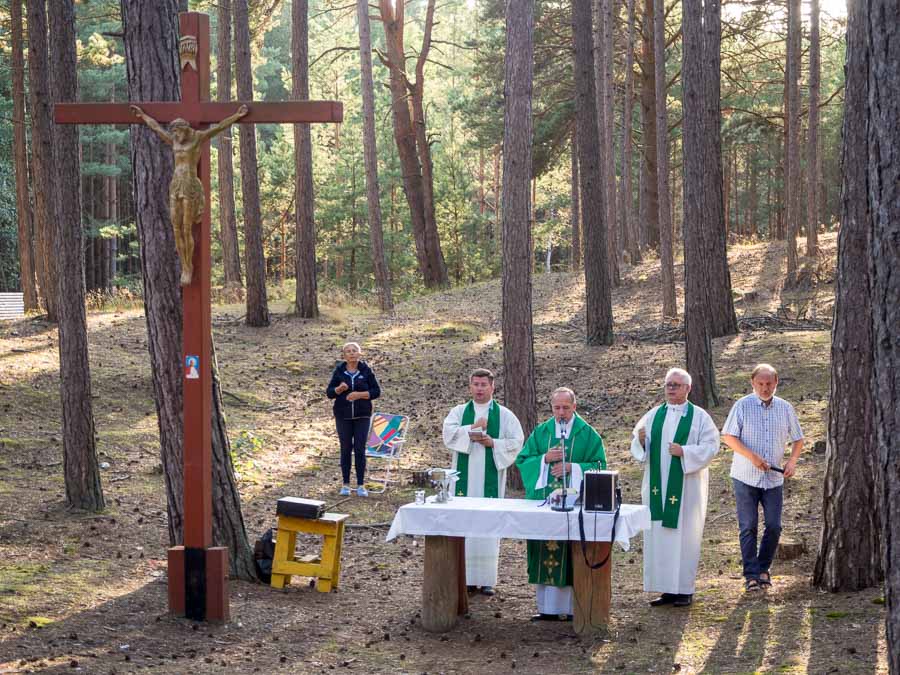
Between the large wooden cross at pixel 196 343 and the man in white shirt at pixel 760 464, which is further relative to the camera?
the man in white shirt at pixel 760 464

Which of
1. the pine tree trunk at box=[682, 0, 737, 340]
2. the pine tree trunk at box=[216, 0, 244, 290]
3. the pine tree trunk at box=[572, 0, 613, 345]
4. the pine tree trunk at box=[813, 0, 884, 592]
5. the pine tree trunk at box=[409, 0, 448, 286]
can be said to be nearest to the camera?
the pine tree trunk at box=[813, 0, 884, 592]

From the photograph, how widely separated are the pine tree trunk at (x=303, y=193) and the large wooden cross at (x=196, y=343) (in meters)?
15.4

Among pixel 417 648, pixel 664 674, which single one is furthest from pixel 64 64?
pixel 664 674

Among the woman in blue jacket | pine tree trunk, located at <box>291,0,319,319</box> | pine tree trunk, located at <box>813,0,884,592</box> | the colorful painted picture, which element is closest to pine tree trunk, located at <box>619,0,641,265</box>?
pine tree trunk, located at <box>291,0,319,319</box>

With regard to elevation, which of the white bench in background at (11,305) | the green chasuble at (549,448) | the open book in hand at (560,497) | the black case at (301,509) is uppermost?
the white bench in background at (11,305)

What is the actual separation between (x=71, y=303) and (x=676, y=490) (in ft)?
20.7

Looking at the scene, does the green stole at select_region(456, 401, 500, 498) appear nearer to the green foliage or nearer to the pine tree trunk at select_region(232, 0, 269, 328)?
the pine tree trunk at select_region(232, 0, 269, 328)

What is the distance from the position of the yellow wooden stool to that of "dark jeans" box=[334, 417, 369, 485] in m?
4.14

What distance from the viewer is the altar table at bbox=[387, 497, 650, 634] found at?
8.05 m

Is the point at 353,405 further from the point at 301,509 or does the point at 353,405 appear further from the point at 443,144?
the point at 443,144

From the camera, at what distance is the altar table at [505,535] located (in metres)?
8.05

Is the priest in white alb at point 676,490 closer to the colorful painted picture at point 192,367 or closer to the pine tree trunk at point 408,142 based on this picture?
the colorful painted picture at point 192,367

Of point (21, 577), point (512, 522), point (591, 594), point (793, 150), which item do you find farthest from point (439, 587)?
point (793, 150)

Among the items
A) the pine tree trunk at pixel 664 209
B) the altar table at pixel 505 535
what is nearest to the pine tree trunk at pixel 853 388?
the altar table at pixel 505 535
